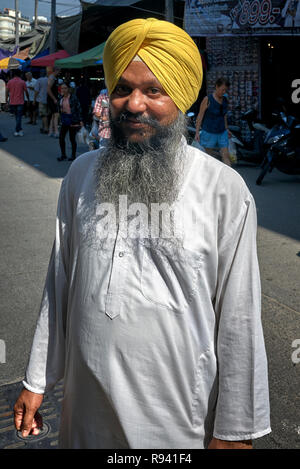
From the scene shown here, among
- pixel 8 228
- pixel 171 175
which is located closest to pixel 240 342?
pixel 171 175

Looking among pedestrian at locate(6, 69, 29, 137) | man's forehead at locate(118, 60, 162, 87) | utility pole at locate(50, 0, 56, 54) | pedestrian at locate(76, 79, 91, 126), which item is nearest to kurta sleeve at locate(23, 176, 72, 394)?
man's forehead at locate(118, 60, 162, 87)

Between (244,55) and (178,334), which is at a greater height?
(178,334)

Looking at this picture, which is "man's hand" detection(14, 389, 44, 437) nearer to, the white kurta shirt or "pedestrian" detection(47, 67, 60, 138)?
the white kurta shirt

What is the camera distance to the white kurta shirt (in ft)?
5.42

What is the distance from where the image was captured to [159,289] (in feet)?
5.44

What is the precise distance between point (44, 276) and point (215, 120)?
202 inches

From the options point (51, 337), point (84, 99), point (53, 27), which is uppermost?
point (51, 337)

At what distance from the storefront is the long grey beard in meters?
12.2

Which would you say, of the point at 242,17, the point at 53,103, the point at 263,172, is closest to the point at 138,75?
the point at 263,172

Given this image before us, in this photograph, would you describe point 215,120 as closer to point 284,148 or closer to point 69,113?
point 284,148

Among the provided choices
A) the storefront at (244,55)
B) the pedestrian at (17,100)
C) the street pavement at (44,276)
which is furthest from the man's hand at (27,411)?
the pedestrian at (17,100)

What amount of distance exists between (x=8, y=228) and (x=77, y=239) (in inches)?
222

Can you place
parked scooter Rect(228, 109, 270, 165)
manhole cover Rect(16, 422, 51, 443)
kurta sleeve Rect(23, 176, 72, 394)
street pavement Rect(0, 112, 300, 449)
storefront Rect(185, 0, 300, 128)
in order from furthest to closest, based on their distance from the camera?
storefront Rect(185, 0, 300, 128) < parked scooter Rect(228, 109, 270, 165) < street pavement Rect(0, 112, 300, 449) < manhole cover Rect(16, 422, 51, 443) < kurta sleeve Rect(23, 176, 72, 394)
